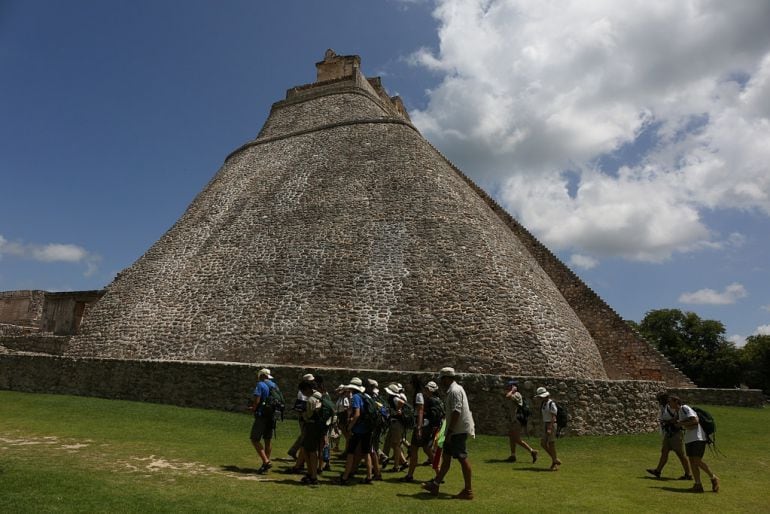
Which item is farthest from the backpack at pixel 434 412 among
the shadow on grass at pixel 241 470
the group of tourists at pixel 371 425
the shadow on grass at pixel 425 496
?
the shadow on grass at pixel 241 470

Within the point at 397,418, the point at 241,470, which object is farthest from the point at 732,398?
the point at 241,470

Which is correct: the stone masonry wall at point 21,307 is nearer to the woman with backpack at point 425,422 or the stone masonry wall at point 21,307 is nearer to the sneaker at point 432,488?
the woman with backpack at point 425,422

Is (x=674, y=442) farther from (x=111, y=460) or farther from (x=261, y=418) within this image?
(x=111, y=460)

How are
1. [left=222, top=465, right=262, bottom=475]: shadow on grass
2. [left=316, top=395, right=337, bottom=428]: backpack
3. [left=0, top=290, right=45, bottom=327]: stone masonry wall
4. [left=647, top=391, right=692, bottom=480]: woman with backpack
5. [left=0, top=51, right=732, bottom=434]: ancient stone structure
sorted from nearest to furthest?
[left=316, top=395, right=337, bottom=428]: backpack < [left=222, top=465, right=262, bottom=475]: shadow on grass < [left=647, top=391, right=692, bottom=480]: woman with backpack < [left=0, top=51, right=732, bottom=434]: ancient stone structure < [left=0, top=290, right=45, bottom=327]: stone masonry wall

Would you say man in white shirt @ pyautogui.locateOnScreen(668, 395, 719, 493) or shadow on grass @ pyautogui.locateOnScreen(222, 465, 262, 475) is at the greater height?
man in white shirt @ pyautogui.locateOnScreen(668, 395, 719, 493)

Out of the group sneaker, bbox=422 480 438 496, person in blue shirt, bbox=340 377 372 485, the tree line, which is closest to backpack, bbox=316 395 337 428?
person in blue shirt, bbox=340 377 372 485

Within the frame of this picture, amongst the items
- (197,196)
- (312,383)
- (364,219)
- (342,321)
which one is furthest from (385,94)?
(312,383)

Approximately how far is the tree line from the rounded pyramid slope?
2827 centimetres

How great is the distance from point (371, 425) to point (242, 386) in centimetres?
673

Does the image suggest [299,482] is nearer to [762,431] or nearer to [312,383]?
[312,383]

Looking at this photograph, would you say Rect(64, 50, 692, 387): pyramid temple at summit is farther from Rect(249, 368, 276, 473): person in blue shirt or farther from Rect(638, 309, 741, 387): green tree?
Rect(638, 309, 741, 387): green tree

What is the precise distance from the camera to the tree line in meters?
40.8

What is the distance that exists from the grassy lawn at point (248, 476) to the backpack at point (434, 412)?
82 centimetres

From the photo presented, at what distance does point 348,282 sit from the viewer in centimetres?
1551
